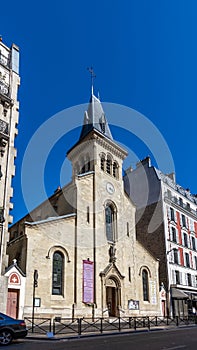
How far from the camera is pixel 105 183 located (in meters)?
30.0

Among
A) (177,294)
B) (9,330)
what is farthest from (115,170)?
(9,330)

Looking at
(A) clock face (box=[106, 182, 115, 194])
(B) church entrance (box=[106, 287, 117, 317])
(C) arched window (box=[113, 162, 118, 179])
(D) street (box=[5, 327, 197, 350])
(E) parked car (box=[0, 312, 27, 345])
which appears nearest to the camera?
(D) street (box=[5, 327, 197, 350])

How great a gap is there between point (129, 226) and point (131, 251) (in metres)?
2.46

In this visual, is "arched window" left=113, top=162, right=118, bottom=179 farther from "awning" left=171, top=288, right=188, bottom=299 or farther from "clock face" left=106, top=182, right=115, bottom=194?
"awning" left=171, top=288, right=188, bottom=299

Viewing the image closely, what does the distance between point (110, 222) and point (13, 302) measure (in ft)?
40.5

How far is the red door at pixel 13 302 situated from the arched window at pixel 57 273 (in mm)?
3377

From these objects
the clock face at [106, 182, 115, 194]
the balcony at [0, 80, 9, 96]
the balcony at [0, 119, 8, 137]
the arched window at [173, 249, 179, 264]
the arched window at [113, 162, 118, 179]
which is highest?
the balcony at [0, 80, 9, 96]

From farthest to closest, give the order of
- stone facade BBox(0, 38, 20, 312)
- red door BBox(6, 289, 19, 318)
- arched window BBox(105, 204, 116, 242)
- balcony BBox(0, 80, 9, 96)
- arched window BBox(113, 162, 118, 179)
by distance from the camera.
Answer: arched window BBox(113, 162, 118, 179) → arched window BBox(105, 204, 116, 242) → balcony BBox(0, 80, 9, 96) → red door BBox(6, 289, 19, 318) → stone facade BBox(0, 38, 20, 312)

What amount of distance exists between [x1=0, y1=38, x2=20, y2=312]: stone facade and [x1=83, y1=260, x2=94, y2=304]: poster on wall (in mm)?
7547

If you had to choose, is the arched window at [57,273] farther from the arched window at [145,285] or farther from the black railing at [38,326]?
the arched window at [145,285]

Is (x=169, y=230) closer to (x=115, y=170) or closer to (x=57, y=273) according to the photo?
(x=115, y=170)

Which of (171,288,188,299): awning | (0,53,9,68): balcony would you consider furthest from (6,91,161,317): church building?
(0,53,9,68): balcony

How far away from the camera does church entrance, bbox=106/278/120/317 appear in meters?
26.0

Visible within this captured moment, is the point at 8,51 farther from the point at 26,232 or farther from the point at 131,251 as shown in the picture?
the point at 131,251
